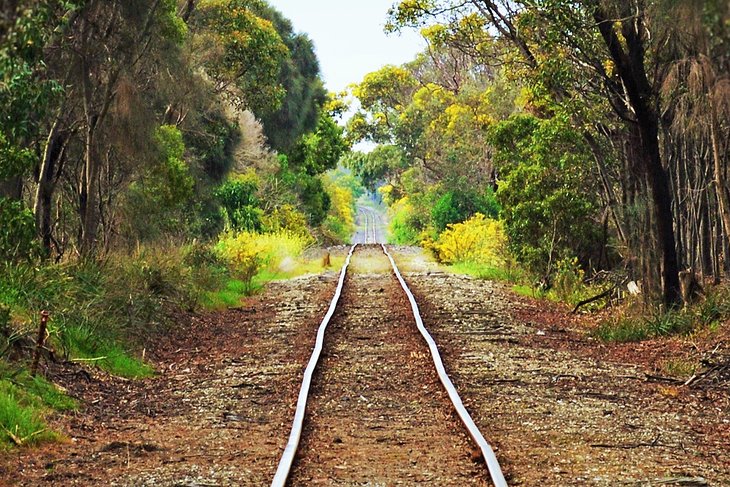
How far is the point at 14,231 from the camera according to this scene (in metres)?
12.9

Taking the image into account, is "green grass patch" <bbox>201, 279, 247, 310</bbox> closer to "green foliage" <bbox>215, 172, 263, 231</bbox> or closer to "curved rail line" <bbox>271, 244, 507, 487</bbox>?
"curved rail line" <bbox>271, 244, 507, 487</bbox>

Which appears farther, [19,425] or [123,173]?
[123,173]

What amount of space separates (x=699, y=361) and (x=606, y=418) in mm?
3271

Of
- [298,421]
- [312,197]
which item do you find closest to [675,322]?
[298,421]

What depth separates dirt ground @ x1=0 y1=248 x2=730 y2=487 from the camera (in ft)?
25.3

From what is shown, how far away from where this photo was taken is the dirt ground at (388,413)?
771cm

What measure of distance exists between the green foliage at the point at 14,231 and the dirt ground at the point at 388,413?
6.68ft

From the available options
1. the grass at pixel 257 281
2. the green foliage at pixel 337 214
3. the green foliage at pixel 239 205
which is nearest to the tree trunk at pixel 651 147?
the grass at pixel 257 281

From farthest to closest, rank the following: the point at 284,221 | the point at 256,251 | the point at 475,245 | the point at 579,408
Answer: the point at 284,221
the point at 475,245
the point at 256,251
the point at 579,408

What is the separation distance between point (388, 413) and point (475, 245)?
81.1 ft

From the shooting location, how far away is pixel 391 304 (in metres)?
19.9

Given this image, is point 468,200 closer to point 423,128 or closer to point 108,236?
point 423,128

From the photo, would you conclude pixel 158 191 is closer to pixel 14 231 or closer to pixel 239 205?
pixel 14 231

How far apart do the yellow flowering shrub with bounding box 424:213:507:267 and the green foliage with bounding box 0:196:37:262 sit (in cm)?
1752
